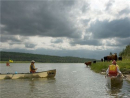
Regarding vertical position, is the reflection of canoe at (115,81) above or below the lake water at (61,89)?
above

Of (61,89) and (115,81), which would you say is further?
(61,89)

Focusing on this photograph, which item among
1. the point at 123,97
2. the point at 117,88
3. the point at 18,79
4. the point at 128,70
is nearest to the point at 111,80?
the point at 117,88

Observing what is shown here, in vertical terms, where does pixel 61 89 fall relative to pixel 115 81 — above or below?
below

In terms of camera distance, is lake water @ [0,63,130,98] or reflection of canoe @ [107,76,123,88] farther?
reflection of canoe @ [107,76,123,88]

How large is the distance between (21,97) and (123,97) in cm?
852

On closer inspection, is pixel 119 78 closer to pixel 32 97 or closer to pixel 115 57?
pixel 32 97

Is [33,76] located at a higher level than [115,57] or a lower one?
lower

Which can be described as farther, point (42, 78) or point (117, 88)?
point (42, 78)

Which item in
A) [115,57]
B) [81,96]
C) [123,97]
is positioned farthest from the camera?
[115,57]

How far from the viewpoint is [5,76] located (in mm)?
27281

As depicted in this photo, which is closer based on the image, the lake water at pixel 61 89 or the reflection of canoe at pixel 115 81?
the lake water at pixel 61 89

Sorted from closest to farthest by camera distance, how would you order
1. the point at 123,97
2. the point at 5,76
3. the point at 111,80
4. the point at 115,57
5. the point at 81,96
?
the point at 123,97
the point at 81,96
the point at 111,80
the point at 5,76
the point at 115,57

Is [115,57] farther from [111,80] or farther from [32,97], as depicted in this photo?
[32,97]

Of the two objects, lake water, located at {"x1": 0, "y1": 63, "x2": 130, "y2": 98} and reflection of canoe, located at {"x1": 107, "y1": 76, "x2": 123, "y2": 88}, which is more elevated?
reflection of canoe, located at {"x1": 107, "y1": 76, "x2": 123, "y2": 88}
